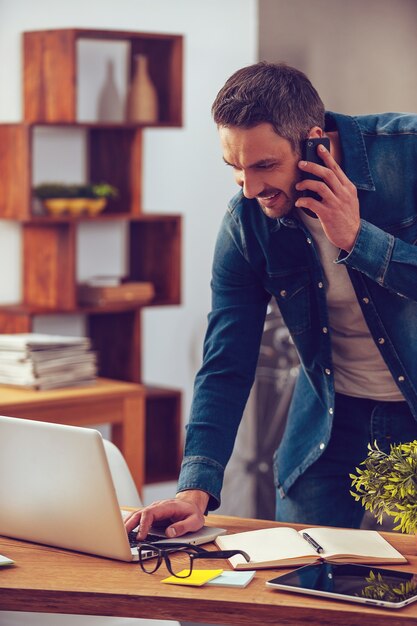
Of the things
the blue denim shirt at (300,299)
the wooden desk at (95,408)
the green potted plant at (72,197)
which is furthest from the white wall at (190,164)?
the blue denim shirt at (300,299)

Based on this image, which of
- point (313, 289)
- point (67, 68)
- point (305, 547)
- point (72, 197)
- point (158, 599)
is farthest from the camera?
point (72, 197)

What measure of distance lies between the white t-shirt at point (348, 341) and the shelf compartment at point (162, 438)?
226 centimetres

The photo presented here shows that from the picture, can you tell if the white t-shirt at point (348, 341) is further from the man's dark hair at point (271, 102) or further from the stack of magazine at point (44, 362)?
the stack of magazine at point (44, 362)

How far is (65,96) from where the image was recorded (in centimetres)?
405

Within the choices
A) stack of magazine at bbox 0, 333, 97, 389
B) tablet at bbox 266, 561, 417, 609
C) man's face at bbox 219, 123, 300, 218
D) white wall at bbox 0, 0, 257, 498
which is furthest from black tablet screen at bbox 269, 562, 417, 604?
white wall at bbox 0, 0, 257, 498

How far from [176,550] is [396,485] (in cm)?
38

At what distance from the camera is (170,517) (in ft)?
6.23

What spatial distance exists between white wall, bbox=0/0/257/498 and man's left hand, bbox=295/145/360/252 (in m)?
2.64

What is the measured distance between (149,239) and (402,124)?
8.08 feet

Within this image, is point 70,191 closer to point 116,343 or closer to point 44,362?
point 116,343

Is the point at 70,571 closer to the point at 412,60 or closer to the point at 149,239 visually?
the point at 149,239

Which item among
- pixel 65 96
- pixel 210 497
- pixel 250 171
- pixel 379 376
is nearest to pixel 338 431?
pixel 379 376

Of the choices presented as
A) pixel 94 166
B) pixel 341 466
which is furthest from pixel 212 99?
pixel 341 466

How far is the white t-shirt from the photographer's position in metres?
2.20
